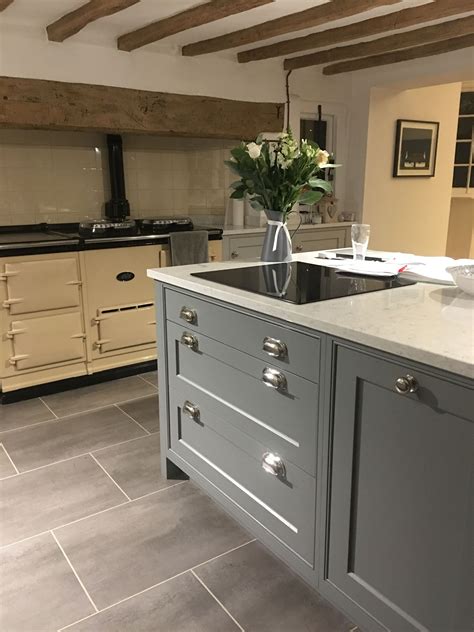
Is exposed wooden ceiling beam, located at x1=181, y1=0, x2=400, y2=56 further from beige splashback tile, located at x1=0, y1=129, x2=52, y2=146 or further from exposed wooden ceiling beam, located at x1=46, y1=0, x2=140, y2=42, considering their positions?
beige splashback tile, located at x1=0, y1=129, x2=52, y2=146

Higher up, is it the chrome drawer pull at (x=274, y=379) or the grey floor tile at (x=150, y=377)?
the chrome drawer pull at (x=274, y=379)

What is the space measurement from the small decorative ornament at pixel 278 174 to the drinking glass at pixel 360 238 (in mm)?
196

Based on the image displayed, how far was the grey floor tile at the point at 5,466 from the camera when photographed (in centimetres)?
241

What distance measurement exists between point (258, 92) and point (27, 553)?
3545 mm

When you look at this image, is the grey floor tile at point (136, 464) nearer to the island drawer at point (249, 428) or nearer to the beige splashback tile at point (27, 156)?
the island drawer at point (249, 428)

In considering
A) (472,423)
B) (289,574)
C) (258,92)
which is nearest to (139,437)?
(289,574)

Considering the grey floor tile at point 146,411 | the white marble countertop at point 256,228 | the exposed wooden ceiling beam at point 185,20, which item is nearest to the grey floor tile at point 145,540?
the grey floor tile at point 146,411

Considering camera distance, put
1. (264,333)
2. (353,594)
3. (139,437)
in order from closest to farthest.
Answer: (353,594) → (264,333) → (139,437)

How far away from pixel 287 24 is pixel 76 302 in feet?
6.81

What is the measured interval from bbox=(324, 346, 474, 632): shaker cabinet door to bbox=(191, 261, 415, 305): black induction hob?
0.35 metres

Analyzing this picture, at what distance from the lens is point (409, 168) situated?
4.86 m

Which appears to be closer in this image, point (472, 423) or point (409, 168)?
point (472, 423)

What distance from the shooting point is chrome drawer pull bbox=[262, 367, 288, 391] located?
1.61 m

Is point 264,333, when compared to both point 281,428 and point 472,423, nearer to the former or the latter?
point 281,428
